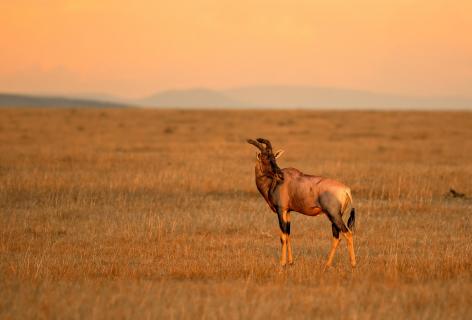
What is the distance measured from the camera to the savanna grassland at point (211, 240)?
8.26 m

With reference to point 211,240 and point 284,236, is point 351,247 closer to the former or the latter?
point 284,236

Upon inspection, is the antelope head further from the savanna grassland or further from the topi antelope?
the savanna grassland

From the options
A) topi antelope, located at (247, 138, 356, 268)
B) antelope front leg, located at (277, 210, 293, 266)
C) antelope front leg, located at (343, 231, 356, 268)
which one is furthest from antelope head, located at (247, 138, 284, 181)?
antelope front leg, located at (343, 231, 356, 268)

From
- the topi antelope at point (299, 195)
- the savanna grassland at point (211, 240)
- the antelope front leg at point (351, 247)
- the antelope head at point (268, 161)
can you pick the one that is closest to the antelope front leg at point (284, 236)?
the topi antelope at point (299, 195)

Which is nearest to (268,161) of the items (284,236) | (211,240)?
(284,236)

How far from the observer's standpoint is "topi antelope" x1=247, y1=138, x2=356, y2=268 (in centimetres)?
1042

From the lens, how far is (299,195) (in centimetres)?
1062

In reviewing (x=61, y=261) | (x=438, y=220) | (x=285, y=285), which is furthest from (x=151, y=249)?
(x=438, y=220)

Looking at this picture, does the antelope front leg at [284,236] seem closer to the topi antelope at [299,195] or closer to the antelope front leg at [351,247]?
the topi antelope at [299,195]

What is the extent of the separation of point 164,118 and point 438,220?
44360 millimetres

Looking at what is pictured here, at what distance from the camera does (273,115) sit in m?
62.0

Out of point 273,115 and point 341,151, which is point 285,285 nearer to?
point 341,151

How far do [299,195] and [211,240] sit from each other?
7.74 ft

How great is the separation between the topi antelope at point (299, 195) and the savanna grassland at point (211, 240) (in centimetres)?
42
